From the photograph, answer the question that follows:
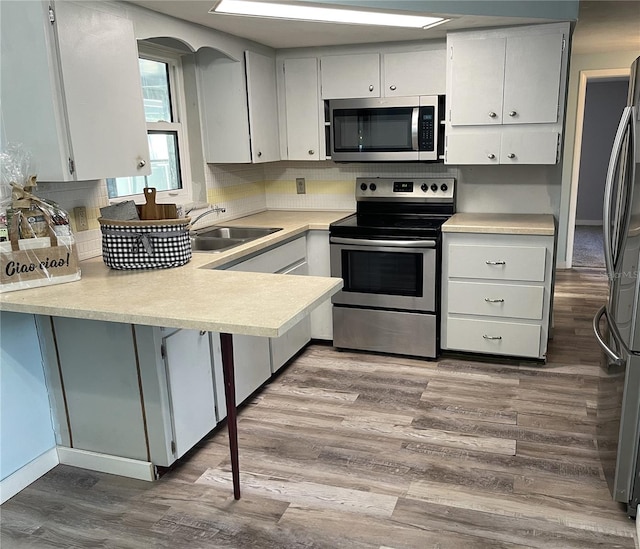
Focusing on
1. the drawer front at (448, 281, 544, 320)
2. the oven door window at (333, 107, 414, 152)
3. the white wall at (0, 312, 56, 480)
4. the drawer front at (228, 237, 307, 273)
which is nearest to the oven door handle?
the drawer front at (228, 237, 307, 273)

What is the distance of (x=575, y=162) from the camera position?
5.60m

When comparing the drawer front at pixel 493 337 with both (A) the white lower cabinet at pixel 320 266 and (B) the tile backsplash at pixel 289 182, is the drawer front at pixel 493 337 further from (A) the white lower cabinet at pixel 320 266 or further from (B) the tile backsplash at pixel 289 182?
(B) the tile backsplash at pixel 289 182

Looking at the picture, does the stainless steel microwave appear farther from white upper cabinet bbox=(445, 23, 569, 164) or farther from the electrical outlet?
the electrical outlet

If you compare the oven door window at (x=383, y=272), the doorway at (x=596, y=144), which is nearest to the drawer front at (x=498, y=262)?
the oven door window at (x=383, y=272)

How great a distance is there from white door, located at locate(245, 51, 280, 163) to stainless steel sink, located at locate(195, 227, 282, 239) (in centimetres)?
47

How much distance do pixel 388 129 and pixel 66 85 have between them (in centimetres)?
208

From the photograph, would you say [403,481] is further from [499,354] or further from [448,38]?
[448,38]

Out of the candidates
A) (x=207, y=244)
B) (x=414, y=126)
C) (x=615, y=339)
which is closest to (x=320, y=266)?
(x=207, y=244)

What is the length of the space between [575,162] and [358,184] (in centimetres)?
286

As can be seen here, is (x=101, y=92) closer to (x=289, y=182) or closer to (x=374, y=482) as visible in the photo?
(x=374, y=482)

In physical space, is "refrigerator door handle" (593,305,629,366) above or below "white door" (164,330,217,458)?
Result: above

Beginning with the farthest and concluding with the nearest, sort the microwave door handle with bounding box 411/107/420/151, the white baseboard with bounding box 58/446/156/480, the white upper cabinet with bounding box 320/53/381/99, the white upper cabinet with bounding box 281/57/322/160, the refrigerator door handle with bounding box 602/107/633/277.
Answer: the white upper cabinet with bounding box 281/57/322/160
the white upper cabinet with bounding box 320/53/381/99
the microwave door handle with bounding box 411/107/420/151
the white baseboard with bounding box 58/446/156/480
the refrigerator door handle with bounding box 602/107/633/277

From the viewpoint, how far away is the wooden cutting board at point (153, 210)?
2520 mm

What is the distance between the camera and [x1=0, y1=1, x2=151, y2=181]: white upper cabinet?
2068mm
